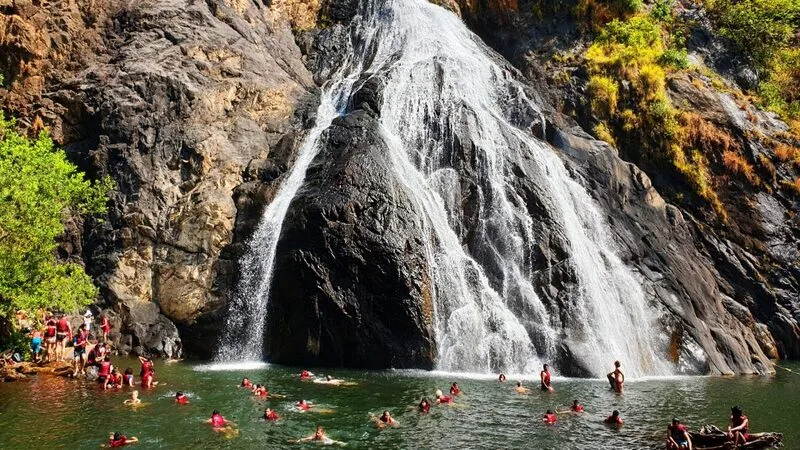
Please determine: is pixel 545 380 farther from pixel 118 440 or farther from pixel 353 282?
pixel 118 440

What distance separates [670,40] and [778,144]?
40.4ft

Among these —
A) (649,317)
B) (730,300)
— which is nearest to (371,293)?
(649,317)

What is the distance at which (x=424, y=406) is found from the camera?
19000mm

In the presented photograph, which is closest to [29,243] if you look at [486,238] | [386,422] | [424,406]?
[386,422]

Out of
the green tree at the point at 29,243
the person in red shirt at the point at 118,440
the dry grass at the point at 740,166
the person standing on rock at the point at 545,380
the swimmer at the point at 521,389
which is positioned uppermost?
the dry grass at the point at 740,166

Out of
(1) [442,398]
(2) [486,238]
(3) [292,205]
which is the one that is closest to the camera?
(1) [442,398]

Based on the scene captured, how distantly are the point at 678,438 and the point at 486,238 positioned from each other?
53.3 ft

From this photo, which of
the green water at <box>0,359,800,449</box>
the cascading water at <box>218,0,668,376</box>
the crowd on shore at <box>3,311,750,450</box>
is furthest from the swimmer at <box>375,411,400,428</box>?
the cascading water at <box>218,0,668,376</box>

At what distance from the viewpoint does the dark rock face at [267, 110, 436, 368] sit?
87.7 feet

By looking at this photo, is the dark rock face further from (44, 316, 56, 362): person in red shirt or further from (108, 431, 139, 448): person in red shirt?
(108, 431, 139, 448): person in red shirt

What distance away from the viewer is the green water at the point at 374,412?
16047 mm

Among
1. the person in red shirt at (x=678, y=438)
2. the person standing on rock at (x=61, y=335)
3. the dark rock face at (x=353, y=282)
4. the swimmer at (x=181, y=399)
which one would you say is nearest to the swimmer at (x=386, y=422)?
the swimmer at (x=181, y=399)

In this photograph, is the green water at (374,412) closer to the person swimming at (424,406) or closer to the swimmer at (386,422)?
the swimmer at (386,422)

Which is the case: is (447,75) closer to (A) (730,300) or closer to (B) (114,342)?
(A) (730,300)
